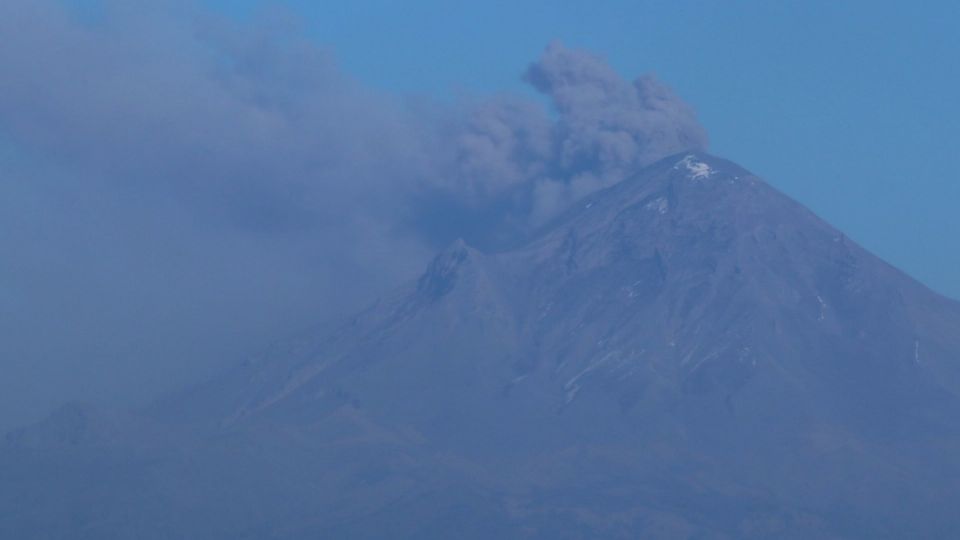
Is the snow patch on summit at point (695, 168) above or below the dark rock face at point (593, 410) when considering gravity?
above

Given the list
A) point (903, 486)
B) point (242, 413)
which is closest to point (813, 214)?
point (903, 486)

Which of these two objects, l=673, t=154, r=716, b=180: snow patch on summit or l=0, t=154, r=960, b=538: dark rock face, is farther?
l=673, t=154, r=716, b=180: snow patch on summit

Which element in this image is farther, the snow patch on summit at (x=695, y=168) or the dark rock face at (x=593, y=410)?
the snow patch on summit at (x=695, y=168)

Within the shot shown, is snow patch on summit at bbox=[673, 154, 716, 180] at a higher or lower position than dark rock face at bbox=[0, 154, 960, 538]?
higher

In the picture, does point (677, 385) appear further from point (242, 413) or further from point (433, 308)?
point (242, 413)
